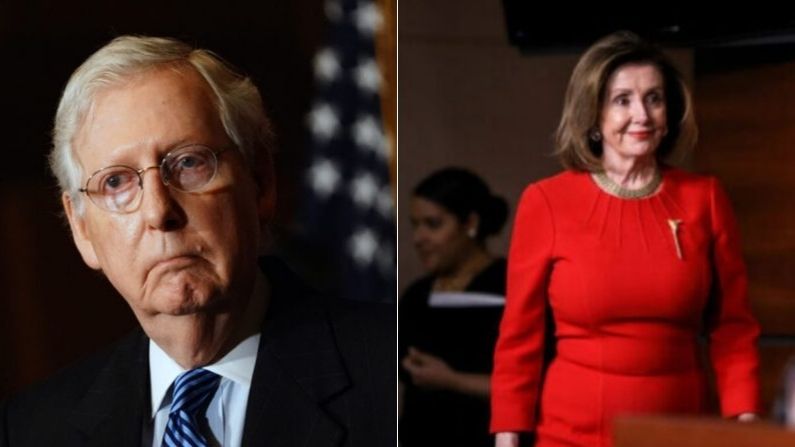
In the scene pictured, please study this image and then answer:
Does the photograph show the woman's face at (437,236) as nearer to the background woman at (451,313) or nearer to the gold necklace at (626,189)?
the background woman at (451,313)

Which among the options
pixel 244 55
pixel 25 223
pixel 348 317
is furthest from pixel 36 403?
pixel 244 55

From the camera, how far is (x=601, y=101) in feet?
11.7

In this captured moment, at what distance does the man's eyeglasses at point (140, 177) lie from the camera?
3.71 metres

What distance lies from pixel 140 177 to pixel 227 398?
711 mm

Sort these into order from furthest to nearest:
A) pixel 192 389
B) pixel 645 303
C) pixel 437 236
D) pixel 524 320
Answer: pixel 192 389 < pixel 437 236 < pixel 524 320 < pixel 645 303

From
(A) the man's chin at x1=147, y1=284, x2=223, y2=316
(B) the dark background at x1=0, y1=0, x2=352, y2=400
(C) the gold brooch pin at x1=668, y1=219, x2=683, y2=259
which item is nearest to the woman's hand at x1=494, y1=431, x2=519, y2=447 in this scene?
(C) the gold brooch pin at x1=668, y1=219, x2=683, y2=259

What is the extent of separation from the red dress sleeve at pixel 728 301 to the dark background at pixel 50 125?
3.98ft

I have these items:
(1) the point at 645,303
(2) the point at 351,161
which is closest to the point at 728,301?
(1) the point at 645,303

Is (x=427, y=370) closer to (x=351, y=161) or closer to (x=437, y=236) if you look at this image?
(x=437, y=236)

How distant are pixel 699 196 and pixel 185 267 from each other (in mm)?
1459

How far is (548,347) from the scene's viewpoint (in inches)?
143

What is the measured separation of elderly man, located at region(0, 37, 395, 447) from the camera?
373 cm

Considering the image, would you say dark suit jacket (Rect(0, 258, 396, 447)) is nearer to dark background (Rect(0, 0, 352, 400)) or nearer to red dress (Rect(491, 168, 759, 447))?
dark background (Rect(0, 0, 352, 400))

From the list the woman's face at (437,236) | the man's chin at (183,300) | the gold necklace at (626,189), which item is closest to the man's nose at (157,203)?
the man's chin at (183,300)
